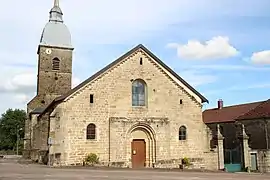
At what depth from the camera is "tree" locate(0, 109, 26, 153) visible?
97.2m

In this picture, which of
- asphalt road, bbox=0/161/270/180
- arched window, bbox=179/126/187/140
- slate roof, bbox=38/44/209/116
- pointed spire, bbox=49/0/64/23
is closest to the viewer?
asphalt road, bbox=0/161/270/180

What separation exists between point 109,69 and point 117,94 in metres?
2.11

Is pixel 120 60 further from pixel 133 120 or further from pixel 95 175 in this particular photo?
pixel 95 175

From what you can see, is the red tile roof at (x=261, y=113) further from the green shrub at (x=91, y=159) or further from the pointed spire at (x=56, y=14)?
the pointed spire at (x=56, y=14)

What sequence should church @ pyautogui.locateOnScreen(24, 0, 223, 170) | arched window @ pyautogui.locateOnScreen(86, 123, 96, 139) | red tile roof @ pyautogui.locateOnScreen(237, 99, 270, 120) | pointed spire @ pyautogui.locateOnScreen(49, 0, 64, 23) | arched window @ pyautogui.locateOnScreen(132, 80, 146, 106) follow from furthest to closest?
Answer: pointed spire @ pyautogui.locateOnScreen(49, 0, 64, 23) → red tile roof @ pyautogui.locateOnScreen(237, 99, 270, 120) → arched window @ pyautogui.locateOnScreen(132, 80, 146, 106) → arched window @ pyautogui.locateOnScreen(86, 123, 96, 139) → church @ pyautogui.locateOnScreen(24, 0, 223, 170)

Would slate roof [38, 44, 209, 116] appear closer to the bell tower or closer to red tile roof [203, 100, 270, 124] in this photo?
red tile roof [203, 100, 270, 124]

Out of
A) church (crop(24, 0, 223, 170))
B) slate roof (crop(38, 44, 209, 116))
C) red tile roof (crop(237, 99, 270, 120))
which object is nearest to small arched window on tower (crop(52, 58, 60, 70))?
church (crop(24, 0, 223, 170))

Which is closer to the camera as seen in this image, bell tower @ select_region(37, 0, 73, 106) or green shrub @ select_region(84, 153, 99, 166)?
green shrub @ select_region(84, 153, 99, 166)

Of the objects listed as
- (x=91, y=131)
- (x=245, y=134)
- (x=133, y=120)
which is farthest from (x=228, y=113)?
(x=91, y=131)

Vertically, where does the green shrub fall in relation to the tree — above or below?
below

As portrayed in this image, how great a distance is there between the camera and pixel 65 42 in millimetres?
56438

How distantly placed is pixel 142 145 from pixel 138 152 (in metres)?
0.66

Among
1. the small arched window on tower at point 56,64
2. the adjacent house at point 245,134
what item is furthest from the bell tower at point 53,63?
the adjacent house at point 245,134

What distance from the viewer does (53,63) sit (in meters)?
55.4
